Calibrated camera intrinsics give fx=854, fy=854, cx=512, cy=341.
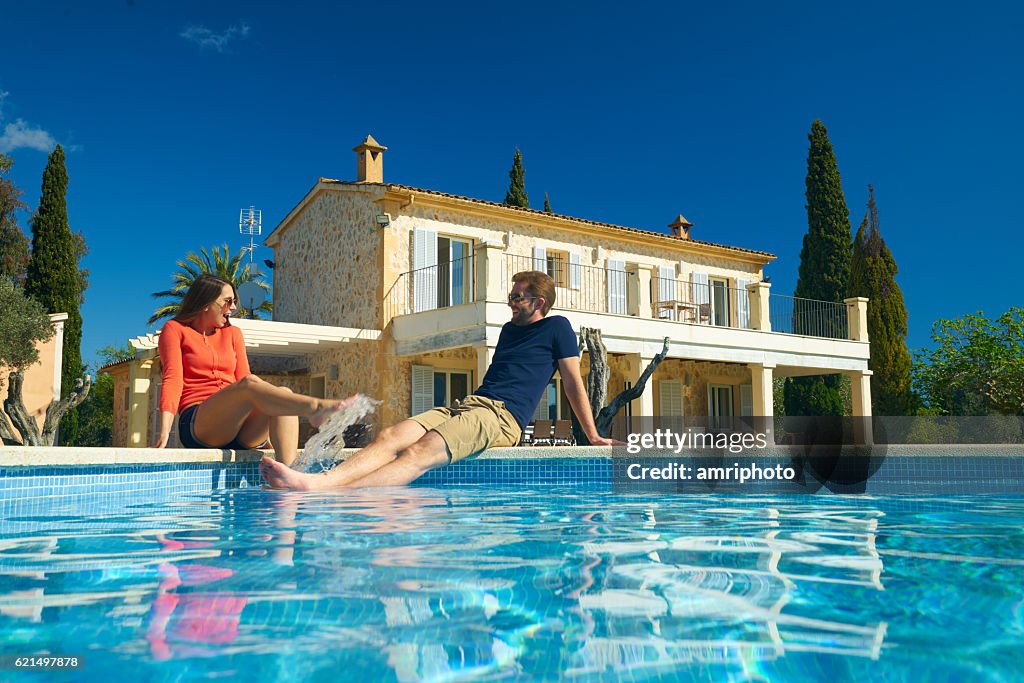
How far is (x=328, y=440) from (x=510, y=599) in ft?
15.5

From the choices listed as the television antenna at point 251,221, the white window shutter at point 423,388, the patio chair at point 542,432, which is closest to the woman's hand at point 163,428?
the patio chair at point 542,432

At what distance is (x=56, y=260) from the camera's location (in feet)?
69.4

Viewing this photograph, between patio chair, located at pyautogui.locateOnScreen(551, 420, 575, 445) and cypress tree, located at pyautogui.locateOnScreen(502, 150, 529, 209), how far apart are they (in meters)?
13.3

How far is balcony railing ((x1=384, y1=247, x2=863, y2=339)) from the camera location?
55.5 feet

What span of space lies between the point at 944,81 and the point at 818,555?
2469 inches

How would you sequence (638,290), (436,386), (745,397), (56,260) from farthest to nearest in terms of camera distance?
(745,397) < (56,260) < (436,386) < (638,290)

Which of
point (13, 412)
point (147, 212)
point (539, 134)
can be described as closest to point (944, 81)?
point (539, 134)

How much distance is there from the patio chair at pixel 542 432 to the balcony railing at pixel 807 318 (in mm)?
6640

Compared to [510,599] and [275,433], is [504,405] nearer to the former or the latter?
[275,433]

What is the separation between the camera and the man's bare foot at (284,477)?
4.39 m

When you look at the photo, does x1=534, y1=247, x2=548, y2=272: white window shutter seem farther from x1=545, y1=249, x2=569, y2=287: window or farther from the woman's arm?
the woman's arm

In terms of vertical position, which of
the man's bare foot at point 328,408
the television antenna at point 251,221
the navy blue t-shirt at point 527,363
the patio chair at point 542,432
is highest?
the television antenna at point 251,221

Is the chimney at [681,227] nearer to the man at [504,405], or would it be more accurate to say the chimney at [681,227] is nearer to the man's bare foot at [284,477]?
the man at [504,405]

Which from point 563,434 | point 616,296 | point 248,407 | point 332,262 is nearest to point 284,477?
point 248,407
